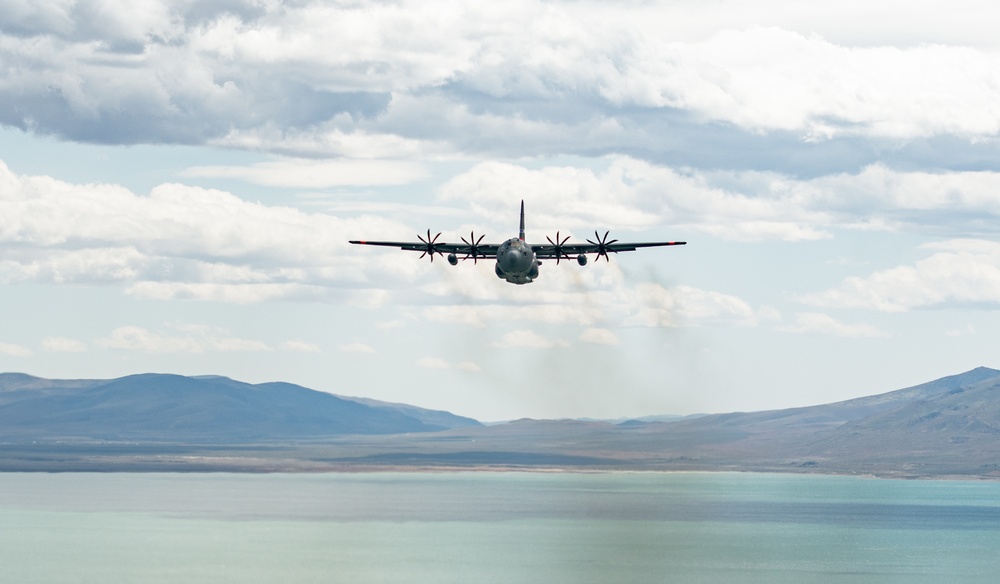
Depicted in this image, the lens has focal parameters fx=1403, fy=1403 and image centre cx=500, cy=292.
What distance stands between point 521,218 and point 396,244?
69.9 feet

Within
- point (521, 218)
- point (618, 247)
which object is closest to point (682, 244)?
point (618, 247)

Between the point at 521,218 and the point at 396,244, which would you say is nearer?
the point at 396,244

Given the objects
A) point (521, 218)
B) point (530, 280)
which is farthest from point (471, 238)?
point (521, 218)

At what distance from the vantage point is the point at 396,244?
14975 cm

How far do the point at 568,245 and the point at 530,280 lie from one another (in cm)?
635

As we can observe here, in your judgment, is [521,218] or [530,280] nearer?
[530,280]

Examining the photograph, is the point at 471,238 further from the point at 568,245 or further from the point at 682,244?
the point at 682,244

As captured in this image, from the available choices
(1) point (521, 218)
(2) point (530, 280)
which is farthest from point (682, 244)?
(1) point (521, 218)

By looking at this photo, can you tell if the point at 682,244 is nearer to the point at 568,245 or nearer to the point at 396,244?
the point at 568,245

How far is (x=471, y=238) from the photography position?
486 ft

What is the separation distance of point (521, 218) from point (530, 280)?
21835 mm

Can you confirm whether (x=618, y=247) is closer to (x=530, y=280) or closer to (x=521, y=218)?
(x=530, y=280)

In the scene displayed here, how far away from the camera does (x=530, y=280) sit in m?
145

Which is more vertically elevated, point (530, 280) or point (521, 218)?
point (521, 218)
